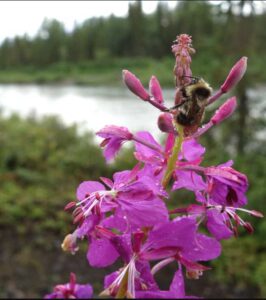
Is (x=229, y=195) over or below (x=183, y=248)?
over

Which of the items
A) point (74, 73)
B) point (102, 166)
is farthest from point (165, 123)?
point (74, 73)

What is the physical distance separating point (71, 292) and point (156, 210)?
47cm

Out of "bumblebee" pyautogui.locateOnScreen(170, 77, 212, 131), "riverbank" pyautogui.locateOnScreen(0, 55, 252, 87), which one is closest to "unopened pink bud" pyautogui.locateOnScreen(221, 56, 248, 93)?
"bumblebee" pyautogui.locateOnScreen(170, 77, 212, 131)

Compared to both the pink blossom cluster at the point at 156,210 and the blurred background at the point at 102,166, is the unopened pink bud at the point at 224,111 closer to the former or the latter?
the pink blossom cluster at the point at 156,210

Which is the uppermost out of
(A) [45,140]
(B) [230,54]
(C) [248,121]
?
(B) [230,54]

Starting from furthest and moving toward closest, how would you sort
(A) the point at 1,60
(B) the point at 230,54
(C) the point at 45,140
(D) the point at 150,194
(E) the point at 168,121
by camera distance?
1. (A) the point at 1,60
2. (C) the point at 45,140
3. (B) the point at 230,54
4. (E) the point at 168,121
5. (D) the point at 150,194

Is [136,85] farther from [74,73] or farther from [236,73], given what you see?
[74,73]

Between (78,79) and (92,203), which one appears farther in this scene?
(78,79)

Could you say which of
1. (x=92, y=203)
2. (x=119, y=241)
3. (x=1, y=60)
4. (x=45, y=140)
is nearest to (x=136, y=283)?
(x=119, y=241)

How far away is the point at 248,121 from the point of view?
962 cm

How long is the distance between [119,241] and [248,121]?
862 cm

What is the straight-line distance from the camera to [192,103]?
1261 millimetres

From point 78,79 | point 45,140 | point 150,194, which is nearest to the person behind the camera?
point 150,194

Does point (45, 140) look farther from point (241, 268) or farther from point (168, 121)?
point (168, 121)
